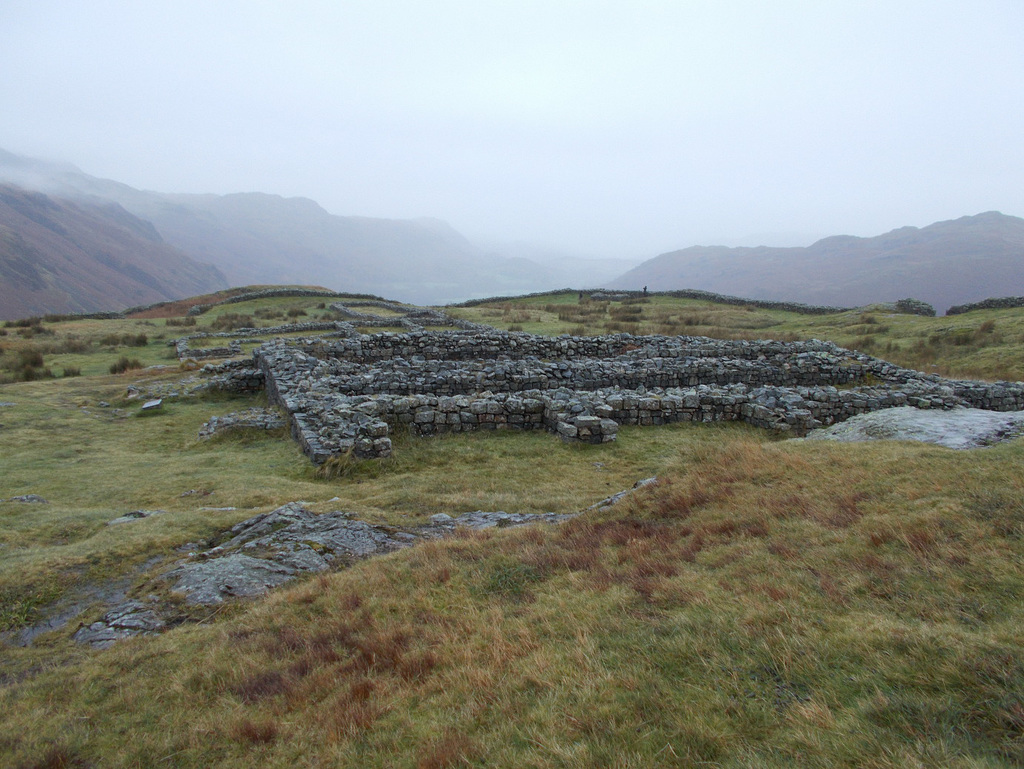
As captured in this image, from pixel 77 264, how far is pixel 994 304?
7097 inches

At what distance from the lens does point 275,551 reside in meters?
6.82

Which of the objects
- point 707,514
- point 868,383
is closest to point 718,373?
point 868,383

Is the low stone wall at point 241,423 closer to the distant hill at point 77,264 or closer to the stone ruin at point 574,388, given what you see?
the stone ruin at point 574,388

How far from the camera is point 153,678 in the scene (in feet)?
14.7

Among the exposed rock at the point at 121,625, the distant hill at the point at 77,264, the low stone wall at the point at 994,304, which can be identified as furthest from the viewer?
the distant hill at the point at 77,264

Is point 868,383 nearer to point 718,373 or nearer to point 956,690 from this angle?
point 718,373

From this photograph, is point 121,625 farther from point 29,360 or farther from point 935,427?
point 29,360

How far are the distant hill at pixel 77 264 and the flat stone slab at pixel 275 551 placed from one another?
12474 centimetres

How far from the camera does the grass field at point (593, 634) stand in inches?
122

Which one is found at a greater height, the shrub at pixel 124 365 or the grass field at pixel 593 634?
the grass field at pixel 593 634

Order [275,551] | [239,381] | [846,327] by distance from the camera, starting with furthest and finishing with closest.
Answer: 1. [846,327]
2. [239,381]
3. [275,551]

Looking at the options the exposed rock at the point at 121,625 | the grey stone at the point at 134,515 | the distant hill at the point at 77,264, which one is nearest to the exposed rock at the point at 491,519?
the exposed rock at the point at 121,625

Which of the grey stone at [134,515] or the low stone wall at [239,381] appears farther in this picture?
the low stone wall at [239,381]

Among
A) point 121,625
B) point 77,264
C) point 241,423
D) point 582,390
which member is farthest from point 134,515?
point 77,264
